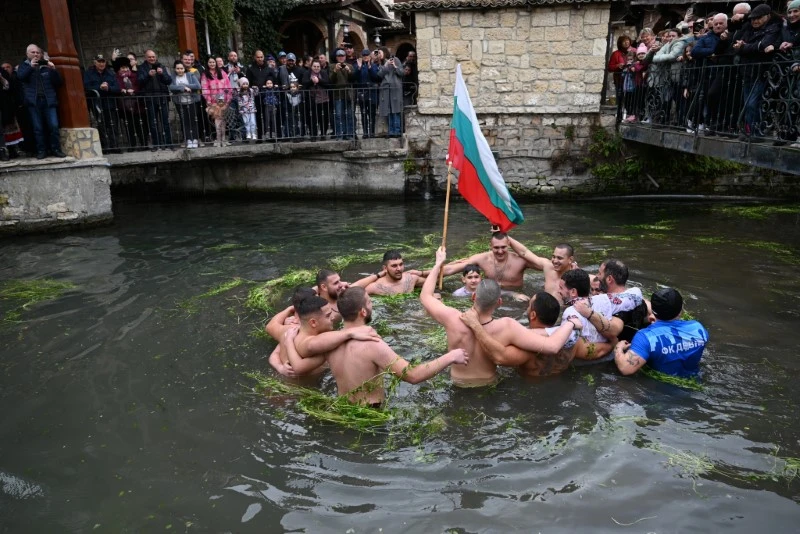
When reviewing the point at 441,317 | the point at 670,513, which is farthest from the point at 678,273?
the point at 670,513

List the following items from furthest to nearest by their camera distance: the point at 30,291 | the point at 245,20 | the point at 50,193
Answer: the point at 245,20, the point at 50,193, the point at 30,291

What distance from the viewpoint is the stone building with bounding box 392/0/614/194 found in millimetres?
15008

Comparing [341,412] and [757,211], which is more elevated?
[757,211]

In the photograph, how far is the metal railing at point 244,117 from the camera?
13977 millimetres

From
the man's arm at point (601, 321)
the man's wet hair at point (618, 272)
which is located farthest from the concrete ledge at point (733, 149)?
the man's arm at point (601, 321)

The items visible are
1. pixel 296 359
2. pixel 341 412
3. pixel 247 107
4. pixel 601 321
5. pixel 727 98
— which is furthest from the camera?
pixel 247 107

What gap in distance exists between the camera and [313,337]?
5.69 m

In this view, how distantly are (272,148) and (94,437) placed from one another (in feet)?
36.4

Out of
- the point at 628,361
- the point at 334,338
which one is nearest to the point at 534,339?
the point at 628,361

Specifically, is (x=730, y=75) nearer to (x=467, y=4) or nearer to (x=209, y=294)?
(x=467, y=4)

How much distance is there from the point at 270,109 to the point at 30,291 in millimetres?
7777

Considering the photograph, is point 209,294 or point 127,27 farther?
point 127,27

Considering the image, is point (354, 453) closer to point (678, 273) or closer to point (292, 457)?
point (292, 457)

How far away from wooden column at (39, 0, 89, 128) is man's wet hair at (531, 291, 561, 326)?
10.9m
